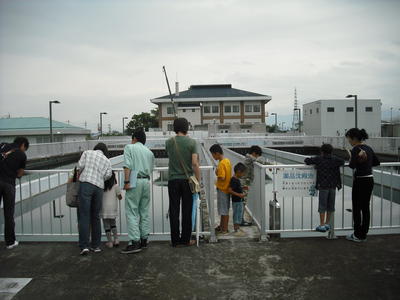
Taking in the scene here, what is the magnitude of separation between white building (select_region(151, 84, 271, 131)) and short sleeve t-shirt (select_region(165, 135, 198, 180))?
58907 millimetres

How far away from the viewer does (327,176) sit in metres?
→ 4.80

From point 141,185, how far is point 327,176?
272cm

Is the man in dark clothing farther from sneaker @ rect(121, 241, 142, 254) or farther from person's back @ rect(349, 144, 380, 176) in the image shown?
sneaker @ rect(121, 241, 142, 254)

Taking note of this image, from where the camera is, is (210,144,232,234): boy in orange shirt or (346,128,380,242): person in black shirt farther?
(210,144,232,234): boy in orange shirt

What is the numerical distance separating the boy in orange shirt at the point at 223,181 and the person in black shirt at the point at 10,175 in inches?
112

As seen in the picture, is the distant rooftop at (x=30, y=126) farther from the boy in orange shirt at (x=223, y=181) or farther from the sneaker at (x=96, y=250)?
the boy in orange shirt at (x=223, y=181)

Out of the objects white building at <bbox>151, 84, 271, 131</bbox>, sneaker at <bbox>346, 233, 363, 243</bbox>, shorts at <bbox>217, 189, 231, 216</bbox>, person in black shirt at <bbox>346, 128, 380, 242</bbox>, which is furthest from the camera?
white building at <bbox>151, 84, 271, 131</bbox>

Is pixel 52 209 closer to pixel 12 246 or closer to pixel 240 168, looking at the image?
pixel 12 246

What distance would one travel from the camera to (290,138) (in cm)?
3619

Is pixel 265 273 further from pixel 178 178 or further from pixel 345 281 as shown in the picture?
pixel 178 178

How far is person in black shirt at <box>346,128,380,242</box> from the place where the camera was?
15.0ft

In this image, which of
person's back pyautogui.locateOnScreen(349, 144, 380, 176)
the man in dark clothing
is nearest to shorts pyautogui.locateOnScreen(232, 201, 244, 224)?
the man in dark clothing

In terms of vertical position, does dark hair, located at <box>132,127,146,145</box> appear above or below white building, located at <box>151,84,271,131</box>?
below

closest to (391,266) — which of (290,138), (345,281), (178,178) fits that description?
(345,281)
